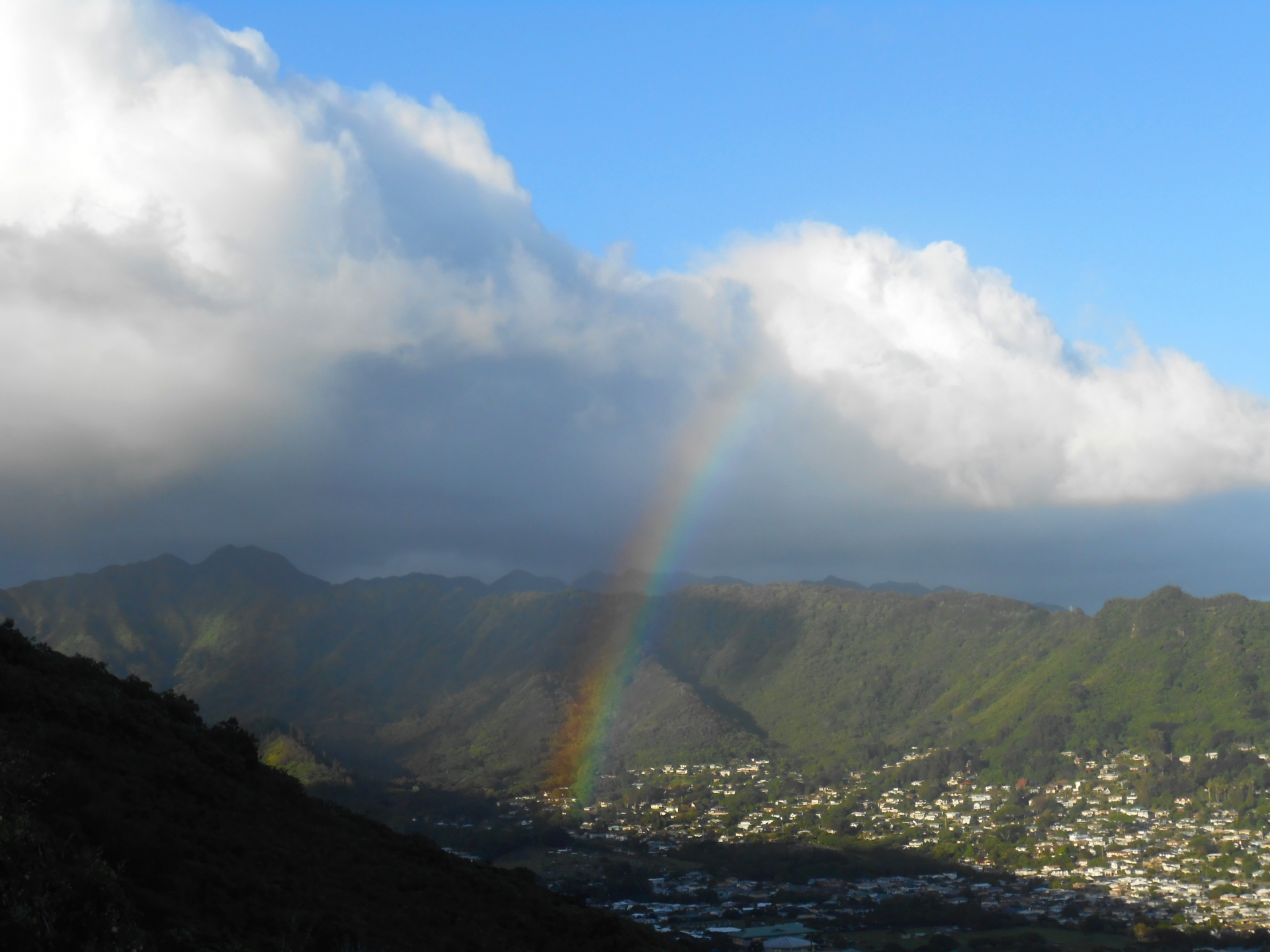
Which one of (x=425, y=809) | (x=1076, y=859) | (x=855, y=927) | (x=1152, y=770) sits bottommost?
(x=425, y=809)

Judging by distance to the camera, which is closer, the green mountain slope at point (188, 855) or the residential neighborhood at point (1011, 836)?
the green mountain slope at point (188, 855)

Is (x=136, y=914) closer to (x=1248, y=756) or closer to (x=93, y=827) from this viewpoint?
(x=93, y=827)

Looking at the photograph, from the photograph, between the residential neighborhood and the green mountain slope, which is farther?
the residential neighborhood

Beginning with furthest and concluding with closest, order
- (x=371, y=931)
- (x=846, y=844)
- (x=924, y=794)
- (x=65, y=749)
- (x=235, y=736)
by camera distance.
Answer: (x=924, y=794)
(x=846, y=844)
(x=235, y=736)
(x=65, y=749)
(x=371, y=931)

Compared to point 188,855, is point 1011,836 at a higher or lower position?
lower

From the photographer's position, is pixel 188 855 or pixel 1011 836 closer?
pixel 188 855

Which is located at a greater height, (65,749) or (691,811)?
(65,749)

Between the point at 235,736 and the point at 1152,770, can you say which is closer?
the point at 235,736

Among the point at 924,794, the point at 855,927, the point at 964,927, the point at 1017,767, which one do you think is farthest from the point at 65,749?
the point at 1017,767
